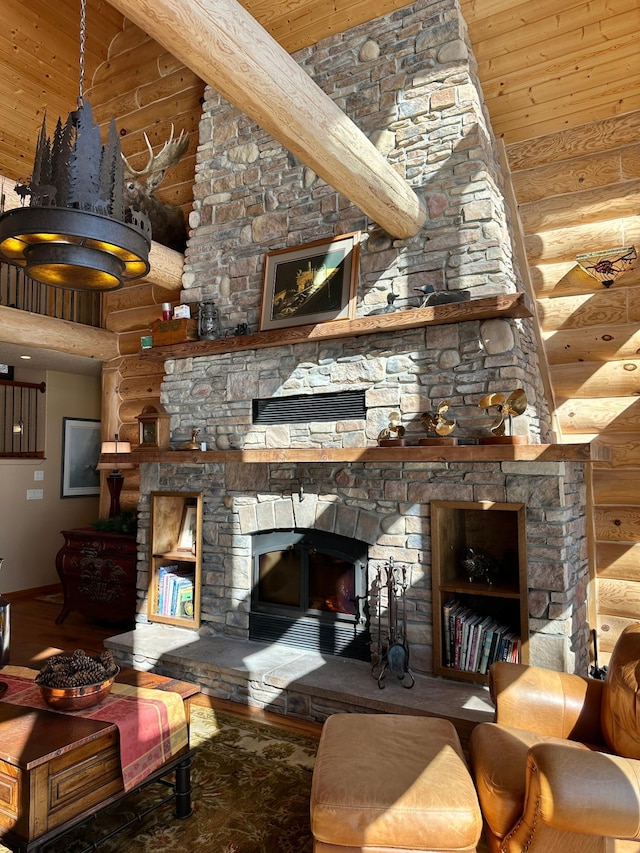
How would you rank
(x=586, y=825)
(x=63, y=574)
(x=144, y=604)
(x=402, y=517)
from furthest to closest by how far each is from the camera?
(x=63, y=574)
(x=144, y=604)
(x=402, y=517)
(x=586, y=825)

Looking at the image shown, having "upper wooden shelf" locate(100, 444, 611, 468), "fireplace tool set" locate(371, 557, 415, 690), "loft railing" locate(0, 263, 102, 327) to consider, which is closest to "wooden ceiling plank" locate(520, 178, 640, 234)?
"upper wooden shelf" locate(100, 444, 611, 468)

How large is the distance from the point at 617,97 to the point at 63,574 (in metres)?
6.08

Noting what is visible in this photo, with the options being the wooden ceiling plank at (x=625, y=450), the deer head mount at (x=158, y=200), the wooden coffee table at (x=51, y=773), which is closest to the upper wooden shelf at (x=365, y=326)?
the wooden ceiling plank at (x=625, y=450)

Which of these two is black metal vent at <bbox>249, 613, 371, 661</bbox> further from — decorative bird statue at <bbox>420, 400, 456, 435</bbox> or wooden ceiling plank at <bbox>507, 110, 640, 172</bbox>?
wooden ceiling plank at <bbox>507, 110, 640, 172</bbox>

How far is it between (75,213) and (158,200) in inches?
144

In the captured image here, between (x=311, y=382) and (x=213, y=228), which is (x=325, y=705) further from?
(x=213, y=228)

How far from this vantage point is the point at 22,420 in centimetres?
739

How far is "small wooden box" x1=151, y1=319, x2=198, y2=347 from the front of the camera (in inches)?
194

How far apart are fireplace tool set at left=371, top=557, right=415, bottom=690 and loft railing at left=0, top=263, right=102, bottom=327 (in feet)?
15.4

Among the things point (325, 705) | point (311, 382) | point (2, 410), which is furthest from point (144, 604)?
point (2, 410)

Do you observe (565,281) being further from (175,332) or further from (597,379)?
(175,332)

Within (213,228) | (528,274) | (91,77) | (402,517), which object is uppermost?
(91,77)

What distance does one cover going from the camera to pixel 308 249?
4477mm

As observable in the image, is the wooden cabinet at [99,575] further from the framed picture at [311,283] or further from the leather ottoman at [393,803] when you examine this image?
the leather ottoman at [393,803]
